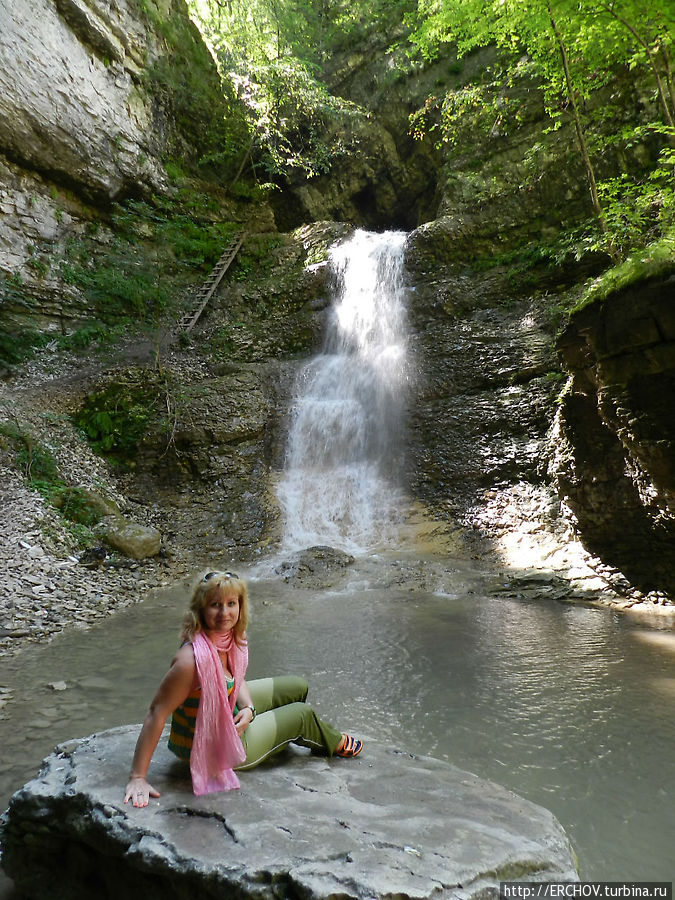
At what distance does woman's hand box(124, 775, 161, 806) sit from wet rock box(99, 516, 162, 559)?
615cm

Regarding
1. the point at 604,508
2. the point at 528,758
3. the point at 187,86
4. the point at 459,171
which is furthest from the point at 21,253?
the point at 528,758

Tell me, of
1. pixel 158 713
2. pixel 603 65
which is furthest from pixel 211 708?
pixel 603 65

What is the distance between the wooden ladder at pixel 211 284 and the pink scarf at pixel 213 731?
12604 millimetres

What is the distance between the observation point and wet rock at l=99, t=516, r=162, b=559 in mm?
7602

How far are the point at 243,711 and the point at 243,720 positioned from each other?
3cm

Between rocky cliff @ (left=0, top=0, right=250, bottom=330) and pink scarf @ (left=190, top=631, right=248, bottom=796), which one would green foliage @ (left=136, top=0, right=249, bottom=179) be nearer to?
rocky cliff @ (left=0, top=0, right=250, bottom=330)

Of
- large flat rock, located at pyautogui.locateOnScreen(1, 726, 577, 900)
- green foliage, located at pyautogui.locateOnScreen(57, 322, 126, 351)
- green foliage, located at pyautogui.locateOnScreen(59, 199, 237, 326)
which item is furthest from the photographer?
green foliage, located at pyautogui.locateOnScreen(57, 322, 126, 351)

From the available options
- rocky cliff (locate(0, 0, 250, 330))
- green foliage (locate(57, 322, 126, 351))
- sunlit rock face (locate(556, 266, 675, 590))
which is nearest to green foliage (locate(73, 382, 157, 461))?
green foliage (locate(57, 322, 126, 351))

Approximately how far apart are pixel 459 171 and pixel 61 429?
39.4ft

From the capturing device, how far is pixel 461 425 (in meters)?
10.1

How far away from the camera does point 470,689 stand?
3.87 meters

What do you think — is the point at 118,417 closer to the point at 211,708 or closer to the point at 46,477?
the point at 46,477

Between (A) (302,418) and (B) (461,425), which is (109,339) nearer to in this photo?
(A) (302,418)

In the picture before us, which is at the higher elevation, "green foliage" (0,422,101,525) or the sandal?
"green foliage" (0,422,101,525)
